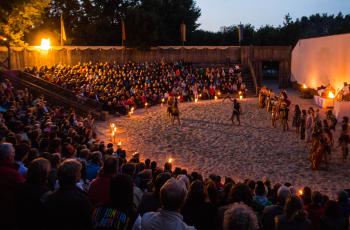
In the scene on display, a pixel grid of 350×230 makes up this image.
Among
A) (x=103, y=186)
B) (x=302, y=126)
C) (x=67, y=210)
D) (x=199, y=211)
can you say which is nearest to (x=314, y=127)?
(x=302, y=126)

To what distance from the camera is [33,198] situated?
445 centimetres

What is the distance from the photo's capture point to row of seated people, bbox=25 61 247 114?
94.6 ft

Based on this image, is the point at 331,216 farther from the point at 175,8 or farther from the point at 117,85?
the point at 175,8

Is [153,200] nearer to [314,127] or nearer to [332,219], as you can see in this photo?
[332,219]

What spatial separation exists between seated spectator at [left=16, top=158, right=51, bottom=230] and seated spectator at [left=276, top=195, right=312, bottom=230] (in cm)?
262

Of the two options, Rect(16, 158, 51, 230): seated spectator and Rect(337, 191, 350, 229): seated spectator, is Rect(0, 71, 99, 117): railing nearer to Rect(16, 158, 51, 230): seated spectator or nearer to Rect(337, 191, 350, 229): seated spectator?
Rect(337, 191, 350, 229): seated spectator

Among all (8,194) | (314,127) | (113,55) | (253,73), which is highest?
(113,55)

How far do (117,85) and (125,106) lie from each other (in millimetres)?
3548

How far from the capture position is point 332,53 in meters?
28.9

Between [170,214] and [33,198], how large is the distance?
159 cm

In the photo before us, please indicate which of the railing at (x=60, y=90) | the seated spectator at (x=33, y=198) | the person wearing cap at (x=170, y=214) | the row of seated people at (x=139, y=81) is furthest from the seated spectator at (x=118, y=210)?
the row of seated people at (x=139, y=81)

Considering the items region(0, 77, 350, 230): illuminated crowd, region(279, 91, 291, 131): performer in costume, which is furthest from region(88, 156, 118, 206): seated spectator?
region(279, 91, 291, 131): performer in costume

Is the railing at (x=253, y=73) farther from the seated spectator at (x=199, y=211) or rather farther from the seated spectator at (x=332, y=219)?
the seated spectator at (x=199, y=211)

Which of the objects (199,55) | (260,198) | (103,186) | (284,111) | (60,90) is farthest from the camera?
(199,55)
